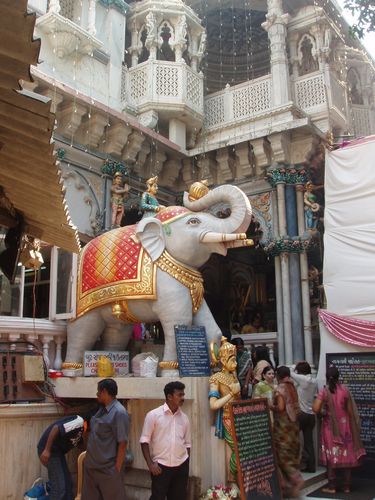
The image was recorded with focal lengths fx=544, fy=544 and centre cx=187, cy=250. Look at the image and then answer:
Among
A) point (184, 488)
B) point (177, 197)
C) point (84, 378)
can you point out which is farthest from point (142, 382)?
point (177, 197)

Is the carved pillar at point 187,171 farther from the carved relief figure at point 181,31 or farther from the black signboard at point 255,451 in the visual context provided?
the black signboard at point 255,451

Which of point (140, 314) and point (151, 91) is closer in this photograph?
point (140, 314)

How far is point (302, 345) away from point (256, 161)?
3373mm

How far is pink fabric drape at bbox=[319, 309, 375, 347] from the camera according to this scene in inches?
290

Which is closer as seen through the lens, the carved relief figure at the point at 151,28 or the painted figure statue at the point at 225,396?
the painted figure statue at the point at 225,396

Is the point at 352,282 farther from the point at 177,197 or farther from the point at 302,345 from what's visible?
the point at 177,197

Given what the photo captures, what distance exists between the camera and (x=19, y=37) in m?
2.19

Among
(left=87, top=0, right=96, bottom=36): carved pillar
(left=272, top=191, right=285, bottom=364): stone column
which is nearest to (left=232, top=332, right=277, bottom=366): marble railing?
(left=272, top=191, right=285, bottom=364): stone column

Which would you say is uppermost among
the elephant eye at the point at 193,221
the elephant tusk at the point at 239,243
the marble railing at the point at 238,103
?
the marble railing at the point at 238,103

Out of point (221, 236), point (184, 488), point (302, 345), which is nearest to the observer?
point (184, 488)

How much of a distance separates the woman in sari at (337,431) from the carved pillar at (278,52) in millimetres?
5904

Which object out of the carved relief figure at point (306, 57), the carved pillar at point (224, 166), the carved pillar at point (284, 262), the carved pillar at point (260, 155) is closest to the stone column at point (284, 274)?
the carved pillar at point (284, 262)

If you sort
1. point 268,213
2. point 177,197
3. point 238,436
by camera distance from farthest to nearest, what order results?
point 177,197 < point 268,213 < point 238,436

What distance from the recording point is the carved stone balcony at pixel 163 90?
9.89 m
